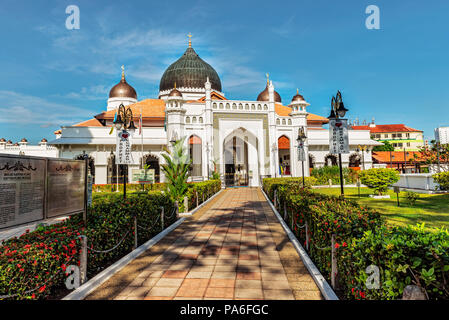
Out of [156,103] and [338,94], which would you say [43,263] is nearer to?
[338,94]

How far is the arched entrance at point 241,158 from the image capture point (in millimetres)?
28295

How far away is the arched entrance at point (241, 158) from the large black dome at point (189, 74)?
8.97 meters

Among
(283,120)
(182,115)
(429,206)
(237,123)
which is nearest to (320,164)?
(283,120)

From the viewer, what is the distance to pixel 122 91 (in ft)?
132

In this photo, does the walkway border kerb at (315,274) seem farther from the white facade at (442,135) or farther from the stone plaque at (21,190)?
the white facade at (442,135)

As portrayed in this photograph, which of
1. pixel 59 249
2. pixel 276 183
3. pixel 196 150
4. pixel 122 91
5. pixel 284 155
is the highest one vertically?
pixel 122 91

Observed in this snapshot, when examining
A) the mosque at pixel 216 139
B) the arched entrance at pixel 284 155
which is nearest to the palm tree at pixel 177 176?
the mosque at pixel 216 139

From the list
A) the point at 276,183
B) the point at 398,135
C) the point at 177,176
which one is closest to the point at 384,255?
the point at 177,176

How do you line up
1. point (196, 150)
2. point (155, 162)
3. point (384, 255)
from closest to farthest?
point (384, 255)
point (196, 150)
point (155, 162)

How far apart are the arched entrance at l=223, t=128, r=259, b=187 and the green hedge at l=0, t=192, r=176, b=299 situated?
2144cm

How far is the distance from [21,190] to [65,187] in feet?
2.93

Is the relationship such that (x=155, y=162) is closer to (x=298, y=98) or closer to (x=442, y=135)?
(x=298, y=98)

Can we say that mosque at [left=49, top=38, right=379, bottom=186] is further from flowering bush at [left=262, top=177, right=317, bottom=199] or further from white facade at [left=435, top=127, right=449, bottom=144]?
white facade at [left=435, top=127, right=449, bottom=144]

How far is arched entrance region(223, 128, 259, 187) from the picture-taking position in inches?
1114
